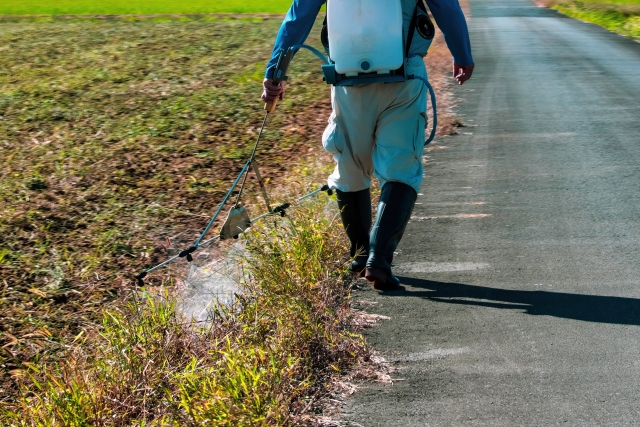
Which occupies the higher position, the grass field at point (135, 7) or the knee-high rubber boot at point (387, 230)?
the knee-high rubber boot at point (387, 230)

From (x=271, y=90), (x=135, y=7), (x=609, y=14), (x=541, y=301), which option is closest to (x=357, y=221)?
(x=271, y=90)

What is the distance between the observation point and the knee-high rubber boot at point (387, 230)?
4.48 meters

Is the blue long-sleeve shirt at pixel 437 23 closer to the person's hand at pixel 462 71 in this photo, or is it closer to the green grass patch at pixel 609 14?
the person's hand at pixel 462 71

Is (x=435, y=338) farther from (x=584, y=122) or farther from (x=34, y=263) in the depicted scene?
(x=584, y=122)

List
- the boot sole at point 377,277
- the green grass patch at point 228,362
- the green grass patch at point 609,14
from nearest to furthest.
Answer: the green grass patch at point 228,362, the boot sole at point 377,277, the green grass patch at point 609,14

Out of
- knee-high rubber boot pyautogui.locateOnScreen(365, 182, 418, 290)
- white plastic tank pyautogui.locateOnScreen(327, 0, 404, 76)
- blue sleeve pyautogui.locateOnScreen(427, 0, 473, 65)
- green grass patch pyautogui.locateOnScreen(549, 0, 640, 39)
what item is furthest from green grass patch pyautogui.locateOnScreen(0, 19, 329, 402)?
green grass patch pyautogui.locateOnScreen(549, 0, 640, 39)

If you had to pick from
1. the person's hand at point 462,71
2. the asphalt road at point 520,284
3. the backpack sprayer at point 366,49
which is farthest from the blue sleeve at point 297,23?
the asphalt road at point 520,284

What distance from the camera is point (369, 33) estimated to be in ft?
14.4

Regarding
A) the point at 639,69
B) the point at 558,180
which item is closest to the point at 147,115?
the point at 558,180

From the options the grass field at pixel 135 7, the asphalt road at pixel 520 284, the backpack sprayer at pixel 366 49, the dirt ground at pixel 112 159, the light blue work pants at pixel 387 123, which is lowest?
the grass field at pixel 135 7

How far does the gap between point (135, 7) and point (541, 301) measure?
104 feet

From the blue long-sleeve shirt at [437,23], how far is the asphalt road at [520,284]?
119cm

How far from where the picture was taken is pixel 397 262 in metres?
5.17

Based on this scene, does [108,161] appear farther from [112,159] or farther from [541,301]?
[541,301]
